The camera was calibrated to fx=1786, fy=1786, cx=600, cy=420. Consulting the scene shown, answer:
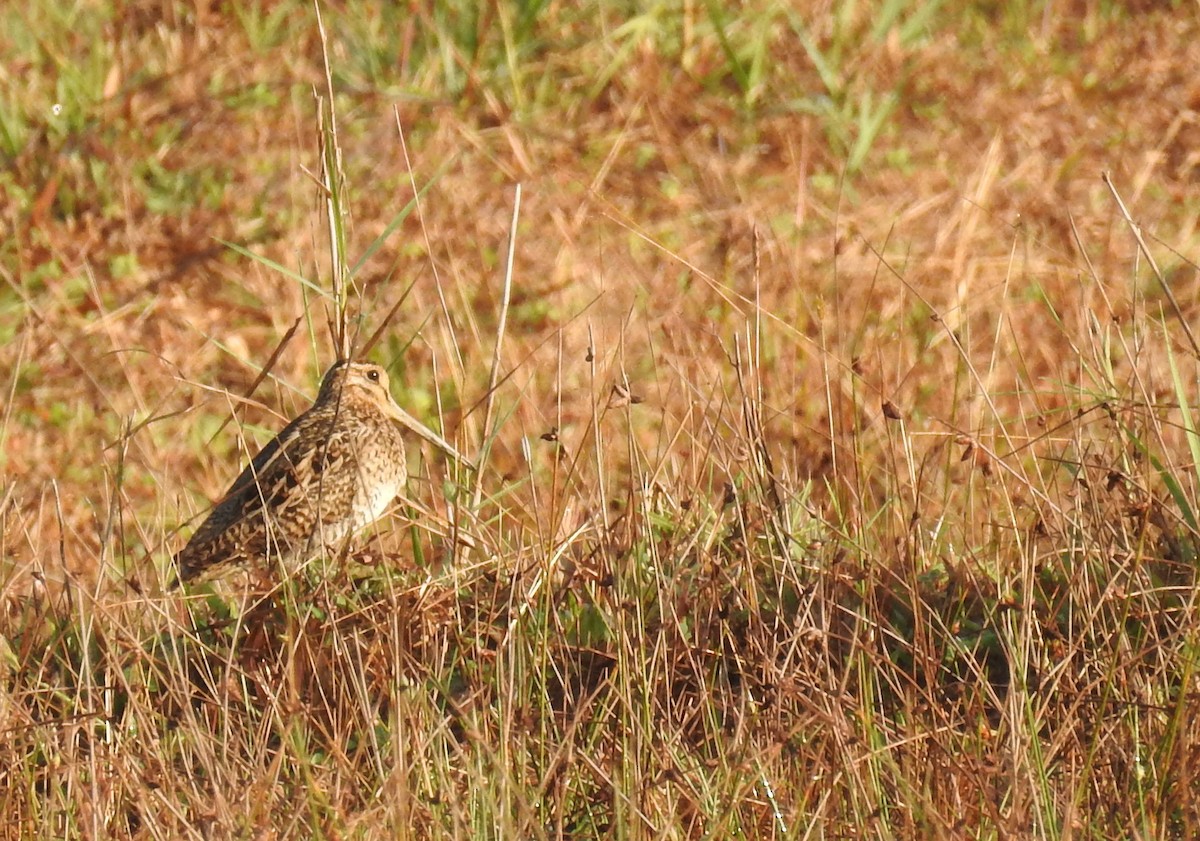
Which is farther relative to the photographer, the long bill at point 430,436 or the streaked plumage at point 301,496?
the streaked plumage at point 301,496

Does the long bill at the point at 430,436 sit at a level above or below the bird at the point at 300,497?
above

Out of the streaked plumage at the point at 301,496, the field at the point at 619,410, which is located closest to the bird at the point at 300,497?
the streaked plumage at the point at 301,496

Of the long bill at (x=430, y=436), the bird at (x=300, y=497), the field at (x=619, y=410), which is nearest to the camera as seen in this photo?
the field at (x=619, y=410)

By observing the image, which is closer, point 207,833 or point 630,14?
point 207,833

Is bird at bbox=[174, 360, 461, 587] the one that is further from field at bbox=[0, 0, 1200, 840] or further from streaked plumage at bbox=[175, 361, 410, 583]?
field at bbox=[0, 0, 1200, 840]

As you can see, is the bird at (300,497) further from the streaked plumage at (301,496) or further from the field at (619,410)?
the field at (619,410)

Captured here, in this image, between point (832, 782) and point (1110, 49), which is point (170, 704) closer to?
point (832, 782)

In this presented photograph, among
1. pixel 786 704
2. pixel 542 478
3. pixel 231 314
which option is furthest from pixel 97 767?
pixel 231 314
